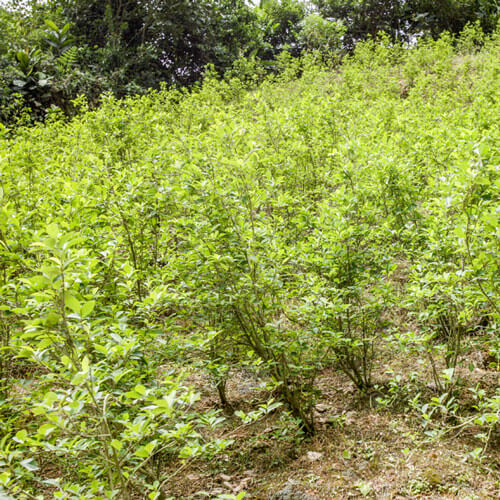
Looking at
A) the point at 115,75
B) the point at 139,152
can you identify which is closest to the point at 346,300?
the point at 139,152

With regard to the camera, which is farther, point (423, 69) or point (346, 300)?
point (423, 69)

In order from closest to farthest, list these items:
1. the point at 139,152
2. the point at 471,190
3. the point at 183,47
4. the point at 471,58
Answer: the point at 471,190 → the point at 139,152 → the point at 471,58 → the point at 183,47

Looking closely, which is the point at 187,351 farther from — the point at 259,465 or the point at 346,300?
the point at 346,300

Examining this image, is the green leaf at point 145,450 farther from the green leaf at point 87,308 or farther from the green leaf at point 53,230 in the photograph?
the green leaf at point 53,230

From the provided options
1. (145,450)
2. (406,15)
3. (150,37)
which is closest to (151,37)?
(150,37)

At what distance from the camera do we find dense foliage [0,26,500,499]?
5.16ft

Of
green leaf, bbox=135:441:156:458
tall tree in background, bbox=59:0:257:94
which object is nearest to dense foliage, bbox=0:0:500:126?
tall tree in background, bbox=59:0:257:94

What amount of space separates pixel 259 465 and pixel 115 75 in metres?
13.4

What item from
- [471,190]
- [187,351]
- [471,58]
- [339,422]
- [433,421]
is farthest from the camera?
[471,58]

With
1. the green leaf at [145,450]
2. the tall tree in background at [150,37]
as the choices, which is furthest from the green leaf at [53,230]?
the tall tree in background at [150,37]

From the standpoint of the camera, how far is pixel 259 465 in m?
2.83

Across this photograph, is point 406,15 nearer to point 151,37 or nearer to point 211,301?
point 151,37

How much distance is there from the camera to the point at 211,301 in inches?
99.9

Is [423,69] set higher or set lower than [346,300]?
higher
